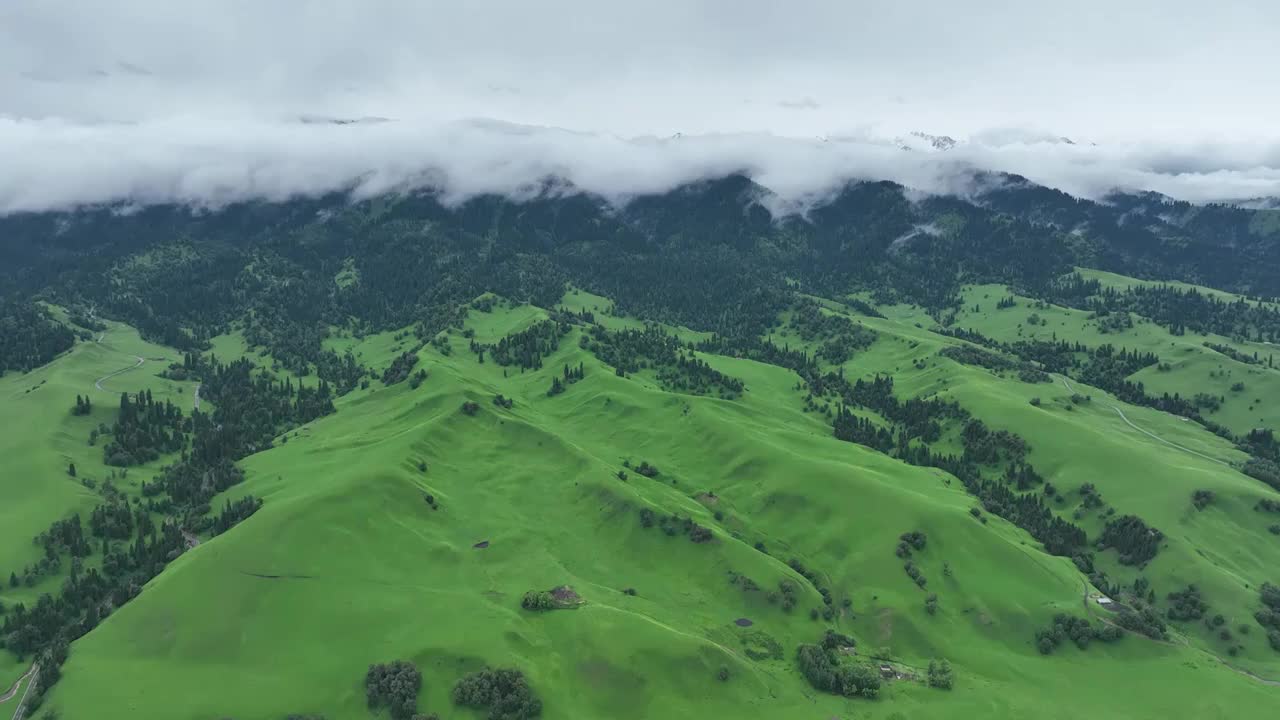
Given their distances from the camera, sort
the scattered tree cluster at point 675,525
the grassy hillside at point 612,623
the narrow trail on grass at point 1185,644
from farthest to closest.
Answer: the scattered tree cluster at point 675,525 → the narrow trail on grass at point 1185,644 → the grassy hillside at point 612,623

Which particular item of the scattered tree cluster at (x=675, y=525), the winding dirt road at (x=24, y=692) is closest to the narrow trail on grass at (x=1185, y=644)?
the scattered tree cluster at (x=675, y=525)

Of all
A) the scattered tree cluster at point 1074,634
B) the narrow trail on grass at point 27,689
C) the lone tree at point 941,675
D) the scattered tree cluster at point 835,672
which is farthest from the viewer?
the scattered tree cluster at point 1074,634

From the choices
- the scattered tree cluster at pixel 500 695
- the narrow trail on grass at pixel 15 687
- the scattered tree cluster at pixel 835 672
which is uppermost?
the scattered tree cluster at pixel 500 695

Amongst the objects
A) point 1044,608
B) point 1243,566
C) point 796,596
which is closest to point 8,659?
point 796,596

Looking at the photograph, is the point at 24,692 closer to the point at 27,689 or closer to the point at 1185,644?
the point at 27,689

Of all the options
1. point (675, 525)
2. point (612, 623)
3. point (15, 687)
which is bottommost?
point (15, 687)

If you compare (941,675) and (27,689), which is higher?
(941,675)

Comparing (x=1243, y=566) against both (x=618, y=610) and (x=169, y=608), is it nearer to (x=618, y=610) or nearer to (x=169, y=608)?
(x=618, y=610)

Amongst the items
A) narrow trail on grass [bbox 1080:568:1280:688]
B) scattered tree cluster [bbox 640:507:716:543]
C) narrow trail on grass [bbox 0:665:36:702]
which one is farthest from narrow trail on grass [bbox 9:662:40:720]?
narrow trail on grass [bbox 1080:568:1280:688]

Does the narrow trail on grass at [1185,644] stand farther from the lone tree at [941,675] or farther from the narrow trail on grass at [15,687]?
the narrow trail on grass at [15,687]

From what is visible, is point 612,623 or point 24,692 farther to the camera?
point 612,623

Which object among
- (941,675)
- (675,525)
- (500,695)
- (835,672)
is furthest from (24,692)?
(941,675)
